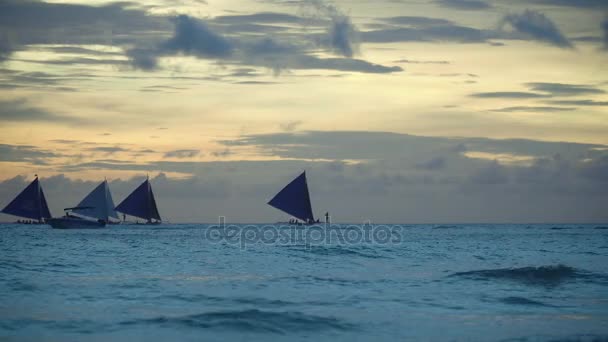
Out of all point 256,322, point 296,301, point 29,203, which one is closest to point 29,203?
point 29,203

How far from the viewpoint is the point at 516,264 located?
103ft

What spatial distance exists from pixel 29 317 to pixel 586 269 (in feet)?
72.6

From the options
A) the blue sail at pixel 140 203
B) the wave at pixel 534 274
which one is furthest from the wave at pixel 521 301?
the blue sail at pixel 140 203

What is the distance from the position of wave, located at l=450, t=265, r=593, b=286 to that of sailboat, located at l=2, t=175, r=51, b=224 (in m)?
81.9

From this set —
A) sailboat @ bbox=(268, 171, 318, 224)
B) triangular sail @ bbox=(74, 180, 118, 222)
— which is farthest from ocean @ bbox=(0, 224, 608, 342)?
triangular sail @ bbox=(74, 180, 118, 222)

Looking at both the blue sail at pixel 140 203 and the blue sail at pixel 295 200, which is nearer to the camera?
the blue sail at pixel 295 200

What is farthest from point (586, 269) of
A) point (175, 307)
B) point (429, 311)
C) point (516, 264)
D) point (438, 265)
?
point (175, 307)

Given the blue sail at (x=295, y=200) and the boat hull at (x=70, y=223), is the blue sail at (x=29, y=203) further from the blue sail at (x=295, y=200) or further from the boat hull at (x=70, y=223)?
the blue sail at (x=295, y=200)

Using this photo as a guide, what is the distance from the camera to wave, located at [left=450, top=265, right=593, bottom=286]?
965 inches

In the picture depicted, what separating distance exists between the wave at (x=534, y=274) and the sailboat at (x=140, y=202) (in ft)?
282

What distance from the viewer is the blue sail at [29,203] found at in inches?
3777

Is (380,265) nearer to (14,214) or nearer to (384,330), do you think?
(384,330)

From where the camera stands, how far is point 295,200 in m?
82.8

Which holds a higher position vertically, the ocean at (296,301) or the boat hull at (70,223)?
the boat hull at (70,223)
